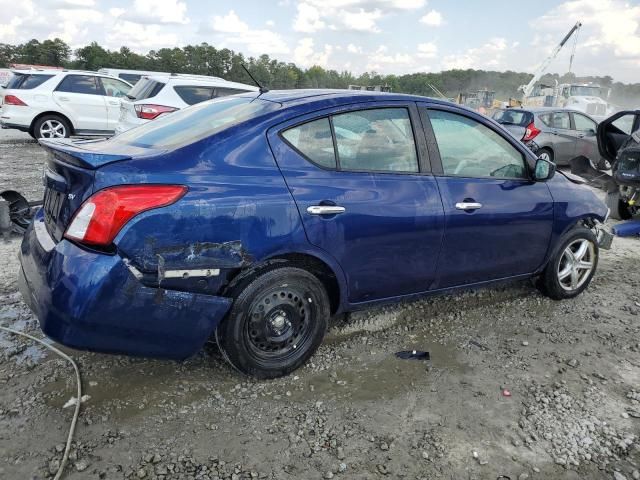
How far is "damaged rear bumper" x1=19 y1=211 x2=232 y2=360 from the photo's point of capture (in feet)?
8.00

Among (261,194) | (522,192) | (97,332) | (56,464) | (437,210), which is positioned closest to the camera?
(56,464)

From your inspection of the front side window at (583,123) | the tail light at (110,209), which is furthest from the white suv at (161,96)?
the front side window at (583,123)

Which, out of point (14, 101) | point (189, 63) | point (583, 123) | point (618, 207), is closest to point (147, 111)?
point (14, 101)

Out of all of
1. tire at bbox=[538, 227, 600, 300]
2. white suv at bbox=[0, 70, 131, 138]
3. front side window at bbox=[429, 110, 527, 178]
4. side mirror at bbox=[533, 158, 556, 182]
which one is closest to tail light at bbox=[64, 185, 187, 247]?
front side window at bbox=[429, 110, 527, 178]

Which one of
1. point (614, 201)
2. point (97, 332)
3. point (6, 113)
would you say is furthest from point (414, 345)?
point (6, 113)

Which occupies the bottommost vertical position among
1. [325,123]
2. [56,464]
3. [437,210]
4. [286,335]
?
Result: [56,464]

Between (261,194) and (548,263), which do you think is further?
(548,263)

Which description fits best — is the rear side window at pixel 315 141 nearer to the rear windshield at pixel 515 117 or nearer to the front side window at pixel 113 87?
the rear windshield at pixel 515 117

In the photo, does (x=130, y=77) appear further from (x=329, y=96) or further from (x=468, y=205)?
(x=468, y=205)

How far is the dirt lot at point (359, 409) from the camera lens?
2.44m

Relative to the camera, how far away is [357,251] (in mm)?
3133

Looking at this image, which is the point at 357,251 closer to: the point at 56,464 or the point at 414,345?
the point at 414,345

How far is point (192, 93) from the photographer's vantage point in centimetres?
959

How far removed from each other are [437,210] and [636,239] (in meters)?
4.66
